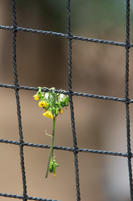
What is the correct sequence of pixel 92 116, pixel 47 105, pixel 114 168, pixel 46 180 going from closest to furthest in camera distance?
pixel 47 105, pixel 46 180, pixel 114 168, pixel 92 116

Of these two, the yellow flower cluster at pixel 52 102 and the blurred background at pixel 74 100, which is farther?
the blurred background at pixel 74 100

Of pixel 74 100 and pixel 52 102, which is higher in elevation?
pixel 74 100

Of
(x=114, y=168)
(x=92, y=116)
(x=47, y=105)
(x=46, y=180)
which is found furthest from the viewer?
(x=92, y=116)

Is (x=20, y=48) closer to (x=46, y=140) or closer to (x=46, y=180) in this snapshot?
(x=46, y=140)

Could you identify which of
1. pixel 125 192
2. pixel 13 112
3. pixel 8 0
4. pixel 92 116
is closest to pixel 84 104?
pixel 92 116

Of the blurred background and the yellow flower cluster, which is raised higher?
the blurred background

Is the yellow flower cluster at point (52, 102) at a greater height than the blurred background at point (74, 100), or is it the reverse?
the blurred background at point (74, 100)

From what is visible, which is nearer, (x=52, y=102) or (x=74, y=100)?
(x=52, y=102)

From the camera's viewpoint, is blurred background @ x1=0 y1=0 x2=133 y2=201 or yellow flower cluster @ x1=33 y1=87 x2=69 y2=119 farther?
blurred background @ x1=0 y1=0 x2=133 y2=201
